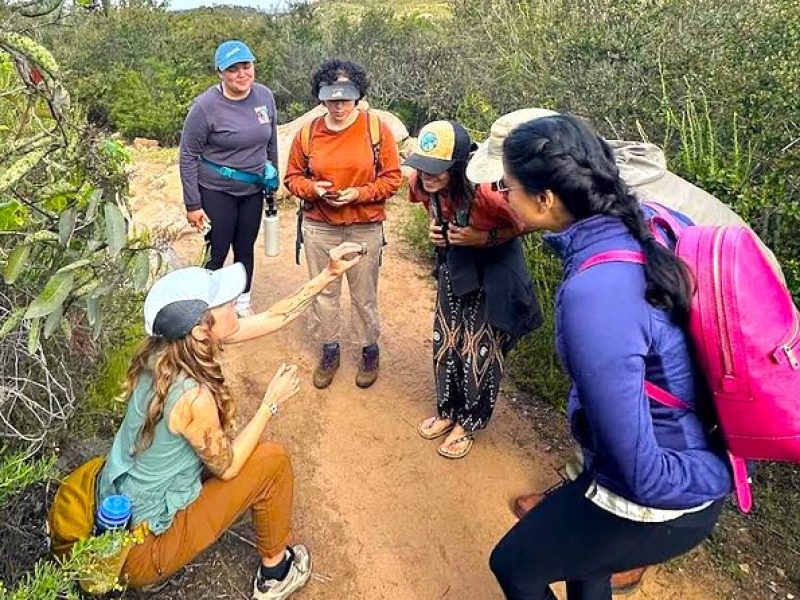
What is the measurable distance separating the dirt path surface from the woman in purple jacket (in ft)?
3.46

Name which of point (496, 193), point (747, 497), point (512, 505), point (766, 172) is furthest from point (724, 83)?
point (747, 497)

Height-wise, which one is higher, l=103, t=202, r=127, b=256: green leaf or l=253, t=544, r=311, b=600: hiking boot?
l=103, t=202, r=127, b=256: green leaf

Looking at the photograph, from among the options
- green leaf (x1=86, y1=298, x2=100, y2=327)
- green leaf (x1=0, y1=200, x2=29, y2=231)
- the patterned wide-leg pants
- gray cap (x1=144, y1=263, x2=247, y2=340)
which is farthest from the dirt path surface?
green leaf (x1=0, y1=200, x2=29, y2=231)

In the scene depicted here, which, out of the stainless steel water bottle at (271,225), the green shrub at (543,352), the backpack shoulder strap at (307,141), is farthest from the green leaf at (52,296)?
the green shrub at (543,352)

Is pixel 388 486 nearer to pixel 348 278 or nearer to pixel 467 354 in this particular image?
pixel 467 354

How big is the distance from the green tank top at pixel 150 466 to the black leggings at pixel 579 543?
3.52 feet

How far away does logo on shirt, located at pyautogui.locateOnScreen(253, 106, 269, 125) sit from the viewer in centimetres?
400

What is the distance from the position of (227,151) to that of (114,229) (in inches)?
84.5

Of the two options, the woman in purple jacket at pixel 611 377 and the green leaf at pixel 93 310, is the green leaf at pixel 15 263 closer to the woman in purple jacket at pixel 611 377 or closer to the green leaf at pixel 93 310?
the green leaf at pixel 93 310

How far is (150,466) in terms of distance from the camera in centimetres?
234

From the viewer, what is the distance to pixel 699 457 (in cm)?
179

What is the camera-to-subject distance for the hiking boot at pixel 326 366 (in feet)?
13.3

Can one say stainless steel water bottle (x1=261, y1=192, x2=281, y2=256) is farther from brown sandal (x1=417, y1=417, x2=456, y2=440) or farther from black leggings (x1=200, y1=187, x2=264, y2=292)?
brown sandal (x1=417, y1=417, x2=456, y2=440)

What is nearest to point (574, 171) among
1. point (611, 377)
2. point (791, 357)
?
point (611, 377)
